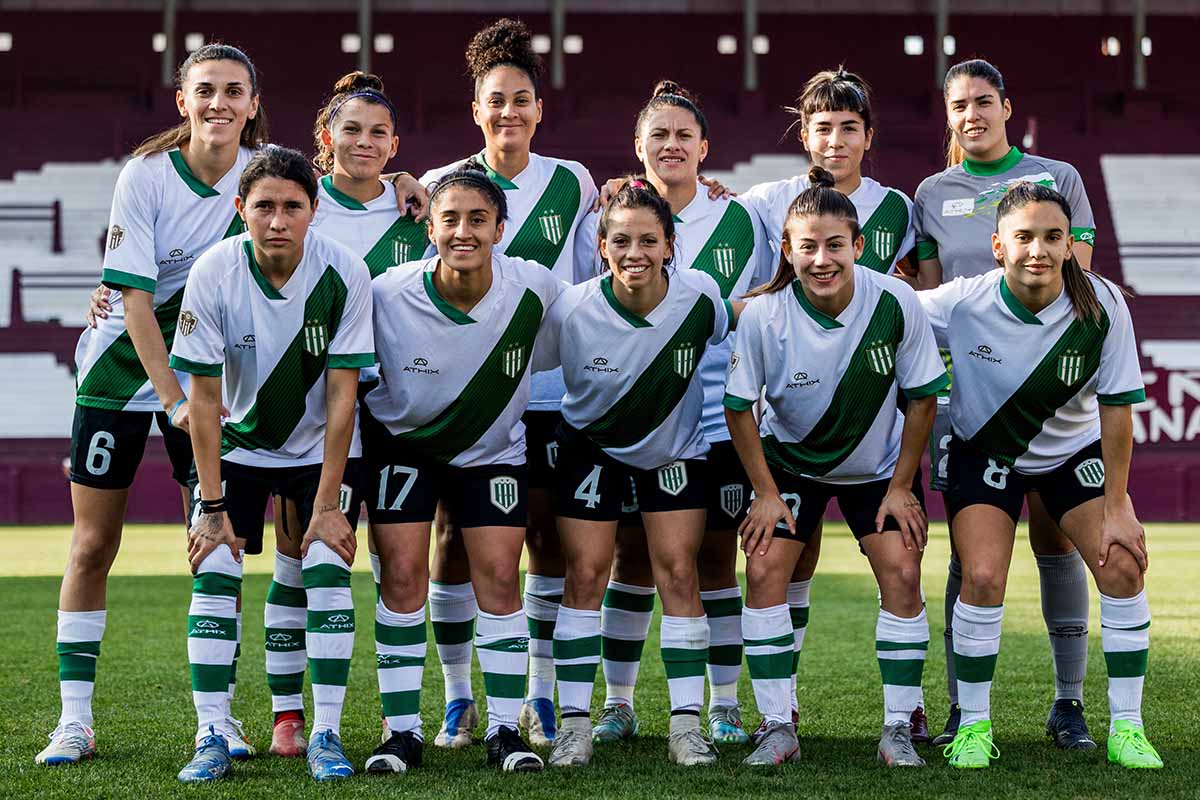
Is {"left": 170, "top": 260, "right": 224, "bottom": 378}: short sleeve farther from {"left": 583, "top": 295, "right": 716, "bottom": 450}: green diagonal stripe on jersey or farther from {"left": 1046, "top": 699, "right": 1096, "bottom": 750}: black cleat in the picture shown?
{"left": 1046, "top": 699, "right": 1096, "bottom": 750}: black cleat

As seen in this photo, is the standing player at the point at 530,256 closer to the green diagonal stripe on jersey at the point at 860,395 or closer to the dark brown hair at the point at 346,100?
the dark brown hair at the point at 346,100

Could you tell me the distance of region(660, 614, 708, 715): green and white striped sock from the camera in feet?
13.6

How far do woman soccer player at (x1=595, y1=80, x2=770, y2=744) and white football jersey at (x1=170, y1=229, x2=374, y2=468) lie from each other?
112cm

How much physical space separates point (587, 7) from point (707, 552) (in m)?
19.0

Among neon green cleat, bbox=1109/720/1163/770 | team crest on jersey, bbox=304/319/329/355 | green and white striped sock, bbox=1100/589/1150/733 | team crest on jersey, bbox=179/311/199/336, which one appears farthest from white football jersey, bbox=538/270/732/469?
neon green cleat, bbox=1109/720/1163/770

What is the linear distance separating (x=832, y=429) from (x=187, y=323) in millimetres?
1886

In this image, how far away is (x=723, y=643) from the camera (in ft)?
15.1

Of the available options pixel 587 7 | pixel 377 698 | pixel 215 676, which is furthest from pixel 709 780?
pixel 587 7

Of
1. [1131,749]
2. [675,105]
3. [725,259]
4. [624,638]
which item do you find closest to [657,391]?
[725,259]

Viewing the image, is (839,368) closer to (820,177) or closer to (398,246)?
(820,177)

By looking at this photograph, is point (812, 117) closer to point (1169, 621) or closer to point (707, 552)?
point (707, 552)

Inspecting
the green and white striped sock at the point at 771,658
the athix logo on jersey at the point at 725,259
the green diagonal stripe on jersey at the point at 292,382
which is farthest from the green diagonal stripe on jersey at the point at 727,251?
the green diagonal stripe on jersey at the point at 292,382

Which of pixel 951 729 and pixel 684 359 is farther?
pixel 951 729

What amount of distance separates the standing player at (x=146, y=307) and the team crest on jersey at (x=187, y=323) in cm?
25
